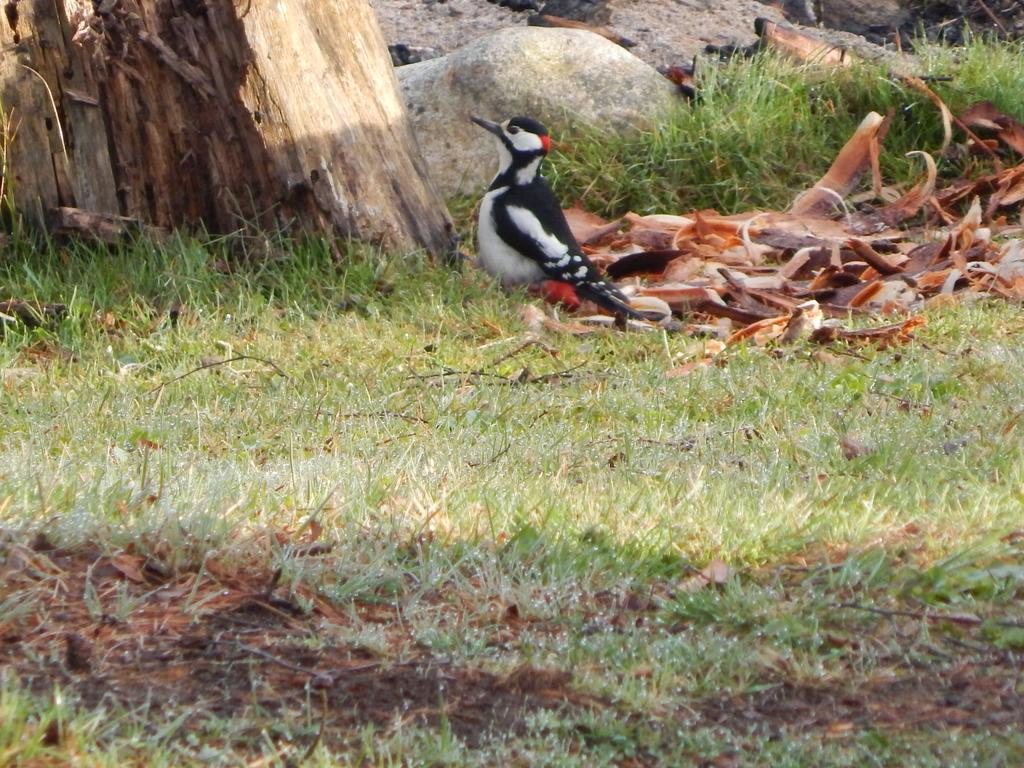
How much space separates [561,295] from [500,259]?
507 millimetres

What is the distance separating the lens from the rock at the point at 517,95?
10.4 m

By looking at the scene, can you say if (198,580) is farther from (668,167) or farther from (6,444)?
(668,167)

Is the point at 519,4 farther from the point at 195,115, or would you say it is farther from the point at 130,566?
the point at 130,566

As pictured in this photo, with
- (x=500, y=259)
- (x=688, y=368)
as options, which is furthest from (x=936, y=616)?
(x=500, y=259)

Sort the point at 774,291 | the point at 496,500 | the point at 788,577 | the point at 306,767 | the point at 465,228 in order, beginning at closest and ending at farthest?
1. the point at 306,767
2. the point at 788,577
3. the point at 496,500
4. the point at 774,291
5. the point at 465,228

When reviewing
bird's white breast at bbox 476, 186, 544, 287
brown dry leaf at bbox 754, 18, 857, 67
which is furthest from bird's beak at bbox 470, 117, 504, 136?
brown dry leaf at bbox 754, 18, 857, 67

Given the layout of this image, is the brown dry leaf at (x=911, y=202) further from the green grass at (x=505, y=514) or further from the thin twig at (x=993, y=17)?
the thin twig at (x=993, y=17)

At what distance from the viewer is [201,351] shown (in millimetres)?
6910

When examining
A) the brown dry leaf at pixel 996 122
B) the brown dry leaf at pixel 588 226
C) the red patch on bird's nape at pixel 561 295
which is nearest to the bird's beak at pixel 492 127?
the brown dry leaf at pixel 588 226

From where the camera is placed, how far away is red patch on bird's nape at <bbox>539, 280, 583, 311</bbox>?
26.7 feet

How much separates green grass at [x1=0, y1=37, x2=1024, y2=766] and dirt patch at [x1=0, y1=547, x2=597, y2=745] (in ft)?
0.04

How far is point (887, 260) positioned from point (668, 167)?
81.8 inches

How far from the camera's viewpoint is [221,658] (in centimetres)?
290

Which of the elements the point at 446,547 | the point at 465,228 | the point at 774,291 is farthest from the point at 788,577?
the point at 465,228
